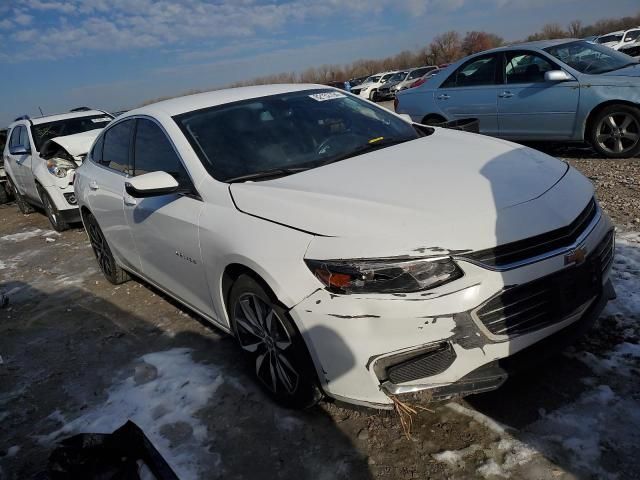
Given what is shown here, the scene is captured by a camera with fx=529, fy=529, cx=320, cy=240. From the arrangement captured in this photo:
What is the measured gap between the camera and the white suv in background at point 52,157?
7.57 m

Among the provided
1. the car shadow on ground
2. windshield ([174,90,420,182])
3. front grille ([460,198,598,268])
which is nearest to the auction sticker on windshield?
windshield ([174,90,420,182])

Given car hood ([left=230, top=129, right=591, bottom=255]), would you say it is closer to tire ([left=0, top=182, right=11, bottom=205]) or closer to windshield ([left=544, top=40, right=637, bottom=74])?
windshield ([left=544, top=40, right=637, bottom=74])

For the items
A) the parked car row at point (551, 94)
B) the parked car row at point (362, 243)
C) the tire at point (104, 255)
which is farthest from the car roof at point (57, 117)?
the parked car row at point (362, 243)

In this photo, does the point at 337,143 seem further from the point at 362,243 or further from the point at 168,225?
the point at 362,243

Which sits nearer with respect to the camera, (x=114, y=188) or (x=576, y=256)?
(x=576, y=256)

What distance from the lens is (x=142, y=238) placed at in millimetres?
3707

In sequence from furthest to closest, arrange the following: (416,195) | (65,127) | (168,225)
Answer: (65,127) < (168,225) < (416,195)

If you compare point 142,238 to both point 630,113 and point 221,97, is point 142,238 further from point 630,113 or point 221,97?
point 630,113

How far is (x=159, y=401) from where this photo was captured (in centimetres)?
301

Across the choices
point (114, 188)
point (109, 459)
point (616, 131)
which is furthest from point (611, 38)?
point (109, 459)

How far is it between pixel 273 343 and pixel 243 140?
1279 mm

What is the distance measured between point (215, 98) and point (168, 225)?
3.41 feet

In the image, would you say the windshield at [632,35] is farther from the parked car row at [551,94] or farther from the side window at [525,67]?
the side window at [525,67]

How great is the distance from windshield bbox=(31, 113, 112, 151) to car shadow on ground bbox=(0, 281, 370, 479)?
4999mm
